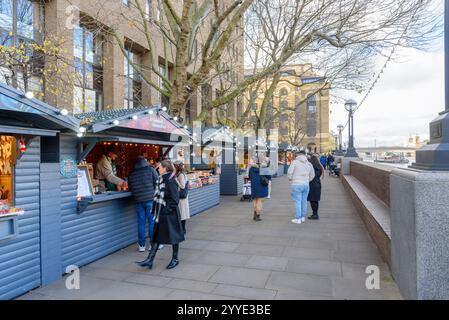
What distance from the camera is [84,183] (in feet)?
18.3

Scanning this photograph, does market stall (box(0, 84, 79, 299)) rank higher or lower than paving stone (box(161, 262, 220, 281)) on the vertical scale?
higher

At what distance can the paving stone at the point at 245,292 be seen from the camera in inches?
157

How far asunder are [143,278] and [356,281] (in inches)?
123

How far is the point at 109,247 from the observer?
5.88 meters

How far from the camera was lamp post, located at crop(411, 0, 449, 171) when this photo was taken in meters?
3.31

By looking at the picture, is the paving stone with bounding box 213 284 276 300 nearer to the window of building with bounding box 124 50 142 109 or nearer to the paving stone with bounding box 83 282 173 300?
the paving stone with bounding box 83 282 173 300

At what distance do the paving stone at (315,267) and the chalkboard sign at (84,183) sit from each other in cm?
370

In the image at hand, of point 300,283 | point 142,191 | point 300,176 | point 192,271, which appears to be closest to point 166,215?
point 192,271

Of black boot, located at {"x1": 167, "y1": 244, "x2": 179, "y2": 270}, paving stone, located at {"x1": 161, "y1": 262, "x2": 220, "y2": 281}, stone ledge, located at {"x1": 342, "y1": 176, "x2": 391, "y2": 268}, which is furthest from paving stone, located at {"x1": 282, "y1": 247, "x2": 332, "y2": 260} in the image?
black boot, located at {"x1": 167, "y1": 244, "x2": 179, "y2": 270}

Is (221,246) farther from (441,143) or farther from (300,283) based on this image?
(441,143)

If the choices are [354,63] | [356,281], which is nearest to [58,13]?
[356,281]

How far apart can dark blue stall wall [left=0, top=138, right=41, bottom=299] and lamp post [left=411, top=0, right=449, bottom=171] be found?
5060 millimetres
